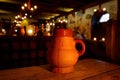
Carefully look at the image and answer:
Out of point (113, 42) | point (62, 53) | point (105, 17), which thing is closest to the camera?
point (62, 53)

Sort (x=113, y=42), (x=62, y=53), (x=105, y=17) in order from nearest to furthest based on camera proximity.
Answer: (x=62, y=53)
(x=113, y=42)
(x=105, y=17)

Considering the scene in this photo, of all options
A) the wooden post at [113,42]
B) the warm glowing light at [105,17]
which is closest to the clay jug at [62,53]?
the wooden post at [113,42]

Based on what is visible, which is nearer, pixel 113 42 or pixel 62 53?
pixel 62 53

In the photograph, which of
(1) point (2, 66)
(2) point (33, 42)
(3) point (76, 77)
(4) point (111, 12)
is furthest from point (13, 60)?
(4) point (111, 12)

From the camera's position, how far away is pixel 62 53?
727 millimetres

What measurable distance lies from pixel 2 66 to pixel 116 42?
1.55 meters

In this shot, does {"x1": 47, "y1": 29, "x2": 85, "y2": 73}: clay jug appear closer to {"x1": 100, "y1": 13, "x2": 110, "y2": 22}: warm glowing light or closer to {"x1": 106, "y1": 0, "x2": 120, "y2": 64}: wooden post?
{"x1": 106, "y1": 0, "x2": 120, "y2": 64}: wooden post

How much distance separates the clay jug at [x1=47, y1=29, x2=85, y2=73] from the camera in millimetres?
727

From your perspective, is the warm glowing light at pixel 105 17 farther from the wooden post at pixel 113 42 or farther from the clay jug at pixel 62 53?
the clay jug at pixel 62 53

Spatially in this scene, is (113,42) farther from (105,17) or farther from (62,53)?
(105,17)

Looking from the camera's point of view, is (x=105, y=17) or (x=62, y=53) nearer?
(x=62, y=53)

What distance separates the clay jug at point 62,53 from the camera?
727mm

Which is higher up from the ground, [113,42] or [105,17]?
[105,17]

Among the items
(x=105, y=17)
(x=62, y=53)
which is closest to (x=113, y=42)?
(x=62, y=53)
